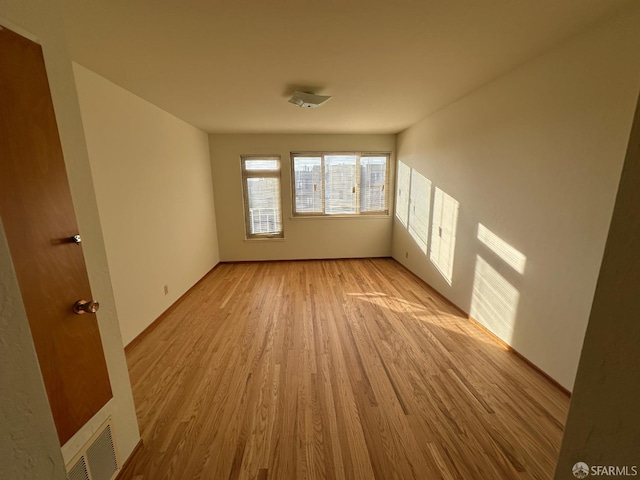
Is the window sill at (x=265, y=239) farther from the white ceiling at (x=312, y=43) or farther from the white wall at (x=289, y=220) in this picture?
the white ceiling at (x=312, y=43)

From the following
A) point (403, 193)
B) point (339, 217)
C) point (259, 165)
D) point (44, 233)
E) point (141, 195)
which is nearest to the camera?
point (44, 233)

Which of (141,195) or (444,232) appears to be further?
(444,232)

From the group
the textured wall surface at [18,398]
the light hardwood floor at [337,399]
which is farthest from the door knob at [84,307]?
the light hardwood floor at [337,399]

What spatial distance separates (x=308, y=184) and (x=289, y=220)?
0.78m

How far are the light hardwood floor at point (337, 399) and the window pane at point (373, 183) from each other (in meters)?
2.37

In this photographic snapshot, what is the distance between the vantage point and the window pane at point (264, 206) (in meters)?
4.59

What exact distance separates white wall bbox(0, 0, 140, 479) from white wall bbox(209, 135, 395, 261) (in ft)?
11.3

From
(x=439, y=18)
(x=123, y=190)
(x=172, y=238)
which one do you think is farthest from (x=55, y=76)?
(x=172, y=238)

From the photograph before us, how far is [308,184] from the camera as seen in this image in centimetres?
462

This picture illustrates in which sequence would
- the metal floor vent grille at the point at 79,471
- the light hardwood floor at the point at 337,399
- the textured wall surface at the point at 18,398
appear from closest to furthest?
the textured wall surface at the point at 18,398
the metal floor vent grille at the point at 79,471
the light hardwood floor at the point at 337,399

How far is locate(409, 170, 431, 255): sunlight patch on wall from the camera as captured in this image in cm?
351

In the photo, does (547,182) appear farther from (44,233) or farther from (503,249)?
(44,233)

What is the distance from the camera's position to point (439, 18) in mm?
1382

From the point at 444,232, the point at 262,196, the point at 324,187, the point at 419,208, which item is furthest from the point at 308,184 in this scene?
the point at 444,232
